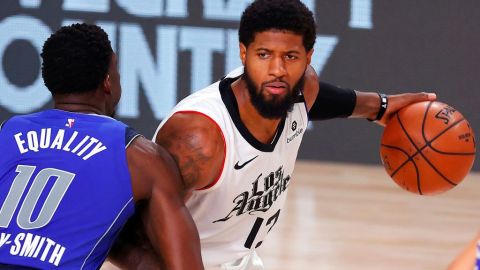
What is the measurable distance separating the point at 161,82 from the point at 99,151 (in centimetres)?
540

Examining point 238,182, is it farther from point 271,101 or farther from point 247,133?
point 271,101

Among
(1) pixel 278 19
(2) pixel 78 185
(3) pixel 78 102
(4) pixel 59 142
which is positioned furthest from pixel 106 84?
(1) pixel 278 19

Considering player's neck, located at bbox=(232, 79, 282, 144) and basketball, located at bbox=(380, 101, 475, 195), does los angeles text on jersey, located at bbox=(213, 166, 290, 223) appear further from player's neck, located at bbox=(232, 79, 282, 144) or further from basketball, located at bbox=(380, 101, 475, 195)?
basketball, located at bbox=(380, 101, 475, 195)

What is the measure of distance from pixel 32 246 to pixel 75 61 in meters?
0.54

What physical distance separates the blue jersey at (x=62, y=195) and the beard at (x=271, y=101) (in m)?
0.61

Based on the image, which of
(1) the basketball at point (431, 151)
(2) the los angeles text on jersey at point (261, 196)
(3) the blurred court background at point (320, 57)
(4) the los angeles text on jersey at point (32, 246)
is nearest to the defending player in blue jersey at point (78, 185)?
(4) the los angeles text on jersey at point (32, 246)

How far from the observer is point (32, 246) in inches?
109

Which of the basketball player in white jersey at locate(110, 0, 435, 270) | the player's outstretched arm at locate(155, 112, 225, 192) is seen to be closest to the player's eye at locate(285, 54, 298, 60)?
the basketball player in white jersey at locate(110, 0, 435, 270)

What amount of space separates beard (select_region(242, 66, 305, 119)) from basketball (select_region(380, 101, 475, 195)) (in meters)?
0.77

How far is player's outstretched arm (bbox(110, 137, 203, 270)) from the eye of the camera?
2824mm

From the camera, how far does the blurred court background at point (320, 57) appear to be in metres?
7.98

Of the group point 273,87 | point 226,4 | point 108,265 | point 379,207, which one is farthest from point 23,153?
point 226,4

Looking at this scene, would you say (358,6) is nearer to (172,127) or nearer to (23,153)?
(172,127)

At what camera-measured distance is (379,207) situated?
279 inches
